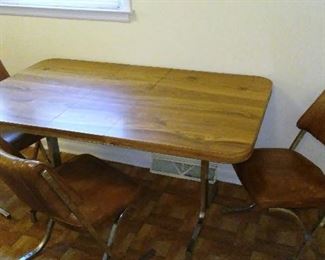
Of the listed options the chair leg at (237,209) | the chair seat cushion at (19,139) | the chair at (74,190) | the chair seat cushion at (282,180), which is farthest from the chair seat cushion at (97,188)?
the chair leg at (237,209)

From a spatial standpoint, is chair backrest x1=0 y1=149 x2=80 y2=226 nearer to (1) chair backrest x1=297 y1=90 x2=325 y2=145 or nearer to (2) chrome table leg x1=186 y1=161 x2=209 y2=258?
(2) chrome table leg x1=186 y1=161 x2=209 y2=258

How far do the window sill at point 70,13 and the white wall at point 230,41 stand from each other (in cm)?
3

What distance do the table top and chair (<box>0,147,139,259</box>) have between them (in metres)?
0.24

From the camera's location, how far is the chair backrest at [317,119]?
1680 mm

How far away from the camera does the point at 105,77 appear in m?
1.92

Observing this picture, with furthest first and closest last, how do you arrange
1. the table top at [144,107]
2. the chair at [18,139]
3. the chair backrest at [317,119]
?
the chair at [18,139] < the chair backrest at [317,119] < the table top at [144,107]

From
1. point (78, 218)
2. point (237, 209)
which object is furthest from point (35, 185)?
point (237, 209)

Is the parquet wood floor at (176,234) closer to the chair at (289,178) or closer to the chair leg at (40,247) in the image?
the chair leg at (40,247)

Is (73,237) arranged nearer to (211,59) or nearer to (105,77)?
(105,77)

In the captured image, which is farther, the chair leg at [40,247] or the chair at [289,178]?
the chair leg at [40,247]

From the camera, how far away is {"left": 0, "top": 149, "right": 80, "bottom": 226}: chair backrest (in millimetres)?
1165

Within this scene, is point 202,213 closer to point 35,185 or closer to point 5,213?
point 35,185

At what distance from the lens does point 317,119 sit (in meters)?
1.70

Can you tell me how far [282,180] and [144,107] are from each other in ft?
2.15
